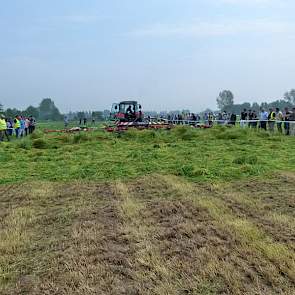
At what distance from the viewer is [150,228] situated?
6309 mm

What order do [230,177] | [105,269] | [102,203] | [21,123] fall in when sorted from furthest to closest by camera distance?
1. [21,123]
2. [230,177]
3. [102,203]
4. [105,269]

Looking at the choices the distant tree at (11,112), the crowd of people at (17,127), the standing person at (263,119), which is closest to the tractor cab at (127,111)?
the crowd of people at (17,127)

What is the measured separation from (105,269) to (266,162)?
883cm

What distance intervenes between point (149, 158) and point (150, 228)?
8.17 meters

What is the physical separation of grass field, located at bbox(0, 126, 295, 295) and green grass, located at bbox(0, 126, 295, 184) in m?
0.07

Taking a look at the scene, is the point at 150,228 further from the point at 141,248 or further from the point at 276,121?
the point at 276,121

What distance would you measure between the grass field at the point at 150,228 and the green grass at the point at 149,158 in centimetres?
7

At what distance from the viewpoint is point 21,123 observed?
33500 mm

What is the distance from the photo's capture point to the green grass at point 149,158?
37.8 ft

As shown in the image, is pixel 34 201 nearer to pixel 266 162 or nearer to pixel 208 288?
pixel 208 288

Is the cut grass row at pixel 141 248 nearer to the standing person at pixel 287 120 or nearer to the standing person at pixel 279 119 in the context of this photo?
the standing person at pixel 287 120

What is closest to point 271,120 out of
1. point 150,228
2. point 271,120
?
point 271,120

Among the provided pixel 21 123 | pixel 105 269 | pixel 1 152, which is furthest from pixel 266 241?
pixel 21 123

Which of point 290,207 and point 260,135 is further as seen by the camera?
point 260,135
